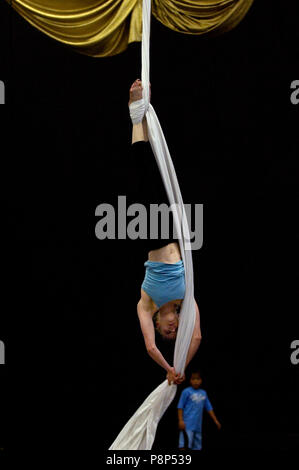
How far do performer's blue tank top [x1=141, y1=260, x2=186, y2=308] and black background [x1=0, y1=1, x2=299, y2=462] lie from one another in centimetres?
69

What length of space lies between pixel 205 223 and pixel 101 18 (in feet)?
4.89

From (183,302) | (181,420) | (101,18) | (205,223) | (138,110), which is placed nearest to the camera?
(138,110)

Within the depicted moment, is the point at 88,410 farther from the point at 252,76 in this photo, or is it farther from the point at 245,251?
the point at 252,76

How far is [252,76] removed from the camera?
452 cm

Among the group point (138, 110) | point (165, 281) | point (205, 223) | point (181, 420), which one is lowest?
point (181, 420)

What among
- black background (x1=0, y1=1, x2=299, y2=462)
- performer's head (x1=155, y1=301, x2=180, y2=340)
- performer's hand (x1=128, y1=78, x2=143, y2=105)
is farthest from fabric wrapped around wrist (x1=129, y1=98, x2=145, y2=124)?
performer's head (x1=155, y1=301, x2=180, y2=340)

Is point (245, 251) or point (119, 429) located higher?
point (245, 251)

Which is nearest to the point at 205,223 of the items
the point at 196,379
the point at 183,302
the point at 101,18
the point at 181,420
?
the point at 183,302

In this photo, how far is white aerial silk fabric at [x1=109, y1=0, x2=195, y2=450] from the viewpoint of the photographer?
147 inches

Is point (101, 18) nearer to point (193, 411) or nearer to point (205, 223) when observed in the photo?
point (205, 223)

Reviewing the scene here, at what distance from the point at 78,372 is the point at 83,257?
77 centimetres

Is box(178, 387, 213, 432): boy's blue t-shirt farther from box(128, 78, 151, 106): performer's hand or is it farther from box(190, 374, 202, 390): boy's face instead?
box(128, 78, 151, 106): performer's hand

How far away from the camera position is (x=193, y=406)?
435 cm
